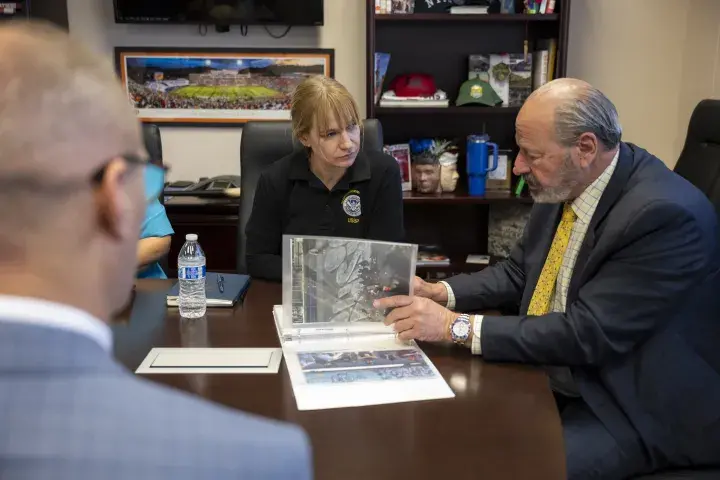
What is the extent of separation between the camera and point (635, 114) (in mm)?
3516

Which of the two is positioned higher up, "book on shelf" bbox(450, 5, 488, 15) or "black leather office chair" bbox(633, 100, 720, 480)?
"book on shelf" bbox(450, 5, 488, 15)

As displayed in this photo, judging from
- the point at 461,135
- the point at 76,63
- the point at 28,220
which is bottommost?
the point at 461,135

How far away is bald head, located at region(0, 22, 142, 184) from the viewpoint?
504mm

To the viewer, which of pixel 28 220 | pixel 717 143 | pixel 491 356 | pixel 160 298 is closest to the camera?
pixel 28 220

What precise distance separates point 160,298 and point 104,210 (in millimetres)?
1303

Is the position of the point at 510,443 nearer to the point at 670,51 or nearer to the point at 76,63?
the point at 76,63

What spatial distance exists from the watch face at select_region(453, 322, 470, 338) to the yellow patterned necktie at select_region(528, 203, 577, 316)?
0.97ft

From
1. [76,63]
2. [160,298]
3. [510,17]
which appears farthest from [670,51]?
[76,63]

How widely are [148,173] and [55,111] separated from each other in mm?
125

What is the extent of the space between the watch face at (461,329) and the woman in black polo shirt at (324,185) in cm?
76

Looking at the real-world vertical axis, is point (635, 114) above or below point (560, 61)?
below

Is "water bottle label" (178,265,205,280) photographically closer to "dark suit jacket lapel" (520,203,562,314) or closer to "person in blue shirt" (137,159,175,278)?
"person in blue shirt" (137,159,175,278)

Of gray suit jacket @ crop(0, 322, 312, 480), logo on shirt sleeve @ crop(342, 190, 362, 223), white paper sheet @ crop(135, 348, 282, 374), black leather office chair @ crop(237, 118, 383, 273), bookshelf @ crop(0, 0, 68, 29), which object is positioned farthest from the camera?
bookshelf @ crop(0, 0, 68, 29)

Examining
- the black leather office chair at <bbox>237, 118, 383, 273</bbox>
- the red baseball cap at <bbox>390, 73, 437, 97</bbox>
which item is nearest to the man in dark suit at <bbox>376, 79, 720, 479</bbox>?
the black leather office chair at <bbox>237, 118, 383, 273</bbox>
